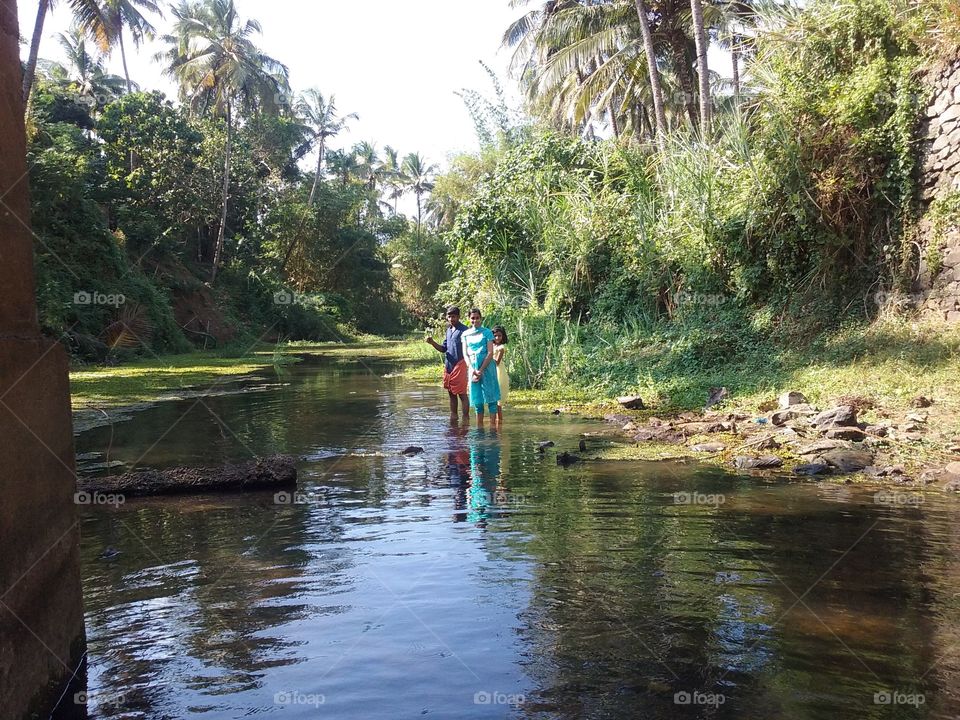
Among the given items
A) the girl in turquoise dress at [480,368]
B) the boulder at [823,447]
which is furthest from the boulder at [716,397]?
the girl in turquoise dress at [480,368]

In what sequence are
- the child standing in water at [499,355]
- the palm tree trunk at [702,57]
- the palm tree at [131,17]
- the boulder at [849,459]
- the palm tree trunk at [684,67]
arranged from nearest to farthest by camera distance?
the boulder at [849,459], the child standing in water at [499,355], the palm tree trunk at [702,57], the palm tree trunk at [684,67], the palm tree at [131,17]

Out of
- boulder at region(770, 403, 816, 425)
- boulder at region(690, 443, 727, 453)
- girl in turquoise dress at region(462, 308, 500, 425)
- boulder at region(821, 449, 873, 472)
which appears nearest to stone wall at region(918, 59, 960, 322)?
boulder at region(770, 403, 816, 425)

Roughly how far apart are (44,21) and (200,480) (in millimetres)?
19205

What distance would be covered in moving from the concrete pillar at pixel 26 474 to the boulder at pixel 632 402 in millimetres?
10495

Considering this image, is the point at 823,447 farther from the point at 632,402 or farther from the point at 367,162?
the point at 367,162

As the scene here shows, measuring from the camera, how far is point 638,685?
3.91 m

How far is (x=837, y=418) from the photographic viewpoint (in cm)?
948

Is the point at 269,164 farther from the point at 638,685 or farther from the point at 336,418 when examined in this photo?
the point at 638,685

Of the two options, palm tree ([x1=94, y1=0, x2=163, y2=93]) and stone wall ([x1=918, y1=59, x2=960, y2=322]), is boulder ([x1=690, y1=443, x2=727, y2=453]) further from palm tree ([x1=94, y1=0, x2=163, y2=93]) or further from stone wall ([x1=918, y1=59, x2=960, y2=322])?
palm tree ([x1=94, y1=0, x2=163, y2=93])

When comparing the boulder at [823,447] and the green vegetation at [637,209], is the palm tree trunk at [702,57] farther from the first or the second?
the boulder at [823,447]

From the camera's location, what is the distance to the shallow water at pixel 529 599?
3.87 m

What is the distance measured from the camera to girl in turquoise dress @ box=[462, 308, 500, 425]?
38.2 feet

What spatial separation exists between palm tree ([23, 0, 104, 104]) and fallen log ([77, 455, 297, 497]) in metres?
16.1

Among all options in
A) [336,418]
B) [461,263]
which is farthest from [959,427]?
[461,263]
